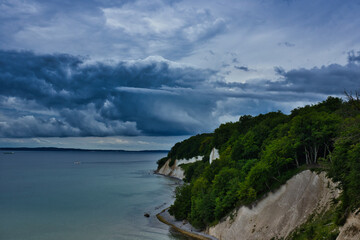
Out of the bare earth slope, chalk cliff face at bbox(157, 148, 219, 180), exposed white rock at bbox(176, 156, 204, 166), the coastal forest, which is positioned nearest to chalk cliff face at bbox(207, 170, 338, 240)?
the coastal forest

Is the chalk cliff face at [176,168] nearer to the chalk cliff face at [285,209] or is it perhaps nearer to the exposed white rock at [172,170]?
the exposed white rock at [172,170]

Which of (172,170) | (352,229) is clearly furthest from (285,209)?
(172,170)

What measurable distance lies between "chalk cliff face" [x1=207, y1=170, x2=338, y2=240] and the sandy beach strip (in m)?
4.56

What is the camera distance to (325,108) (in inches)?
2328

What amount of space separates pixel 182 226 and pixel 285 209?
19.3 m

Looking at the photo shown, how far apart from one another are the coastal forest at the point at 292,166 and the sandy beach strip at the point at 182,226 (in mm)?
1027

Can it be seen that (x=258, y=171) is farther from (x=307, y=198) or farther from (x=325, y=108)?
(x=325, y=108)

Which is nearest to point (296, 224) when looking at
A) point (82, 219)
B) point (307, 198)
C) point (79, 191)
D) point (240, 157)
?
point (307, 198)

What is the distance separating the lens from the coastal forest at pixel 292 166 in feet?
81.1

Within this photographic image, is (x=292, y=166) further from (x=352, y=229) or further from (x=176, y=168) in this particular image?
(x=176, y=168)

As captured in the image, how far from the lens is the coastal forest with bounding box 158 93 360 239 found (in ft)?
81.1

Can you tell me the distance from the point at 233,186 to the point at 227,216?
4.16m

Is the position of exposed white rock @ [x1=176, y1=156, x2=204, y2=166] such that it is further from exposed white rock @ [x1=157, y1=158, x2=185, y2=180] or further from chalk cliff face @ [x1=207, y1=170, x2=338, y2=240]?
chalk cliff face @ [x1=207, y1=170, x2=338, y2=240]

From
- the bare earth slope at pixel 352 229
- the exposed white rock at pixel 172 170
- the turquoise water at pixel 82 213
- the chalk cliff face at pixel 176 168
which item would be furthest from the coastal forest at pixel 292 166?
the exposed white rock at pixel 172 170
